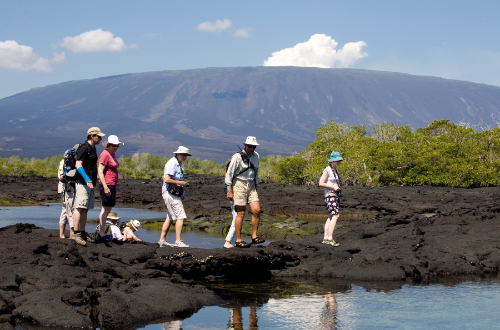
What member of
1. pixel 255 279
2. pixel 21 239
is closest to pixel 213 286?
pixel 255 279

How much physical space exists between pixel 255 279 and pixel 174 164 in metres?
2.57

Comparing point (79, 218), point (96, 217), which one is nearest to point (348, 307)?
point (79, 218)

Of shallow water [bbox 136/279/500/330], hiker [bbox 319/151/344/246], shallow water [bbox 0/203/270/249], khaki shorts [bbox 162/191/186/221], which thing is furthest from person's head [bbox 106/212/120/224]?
hiker [bbox 319/151/344/246]

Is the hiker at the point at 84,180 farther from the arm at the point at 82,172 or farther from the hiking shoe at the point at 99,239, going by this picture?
the hiking shoe at the point at 99,239

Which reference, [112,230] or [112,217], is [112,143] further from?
[112,230]

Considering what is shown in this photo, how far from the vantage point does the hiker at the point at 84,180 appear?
1026cm

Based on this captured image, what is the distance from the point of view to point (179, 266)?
33.2ft

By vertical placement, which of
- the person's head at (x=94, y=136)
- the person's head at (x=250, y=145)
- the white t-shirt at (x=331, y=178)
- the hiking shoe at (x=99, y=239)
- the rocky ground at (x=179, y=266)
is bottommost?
the rocky ground at (x=179, y=266)

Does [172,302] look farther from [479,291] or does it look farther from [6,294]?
[479,291]

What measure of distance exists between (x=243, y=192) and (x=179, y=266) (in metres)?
1.89

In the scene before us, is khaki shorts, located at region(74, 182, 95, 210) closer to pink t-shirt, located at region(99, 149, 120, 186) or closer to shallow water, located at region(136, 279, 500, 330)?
pink t-shirt, located at region(99, 149, 120, 186)

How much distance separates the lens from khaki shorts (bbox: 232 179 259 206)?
36.7ft

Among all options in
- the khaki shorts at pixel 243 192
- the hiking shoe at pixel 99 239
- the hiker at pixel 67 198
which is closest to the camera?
the hiker at pixel 67 198

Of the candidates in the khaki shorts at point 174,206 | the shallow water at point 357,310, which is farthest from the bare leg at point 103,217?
the shallow water at point 357,310
